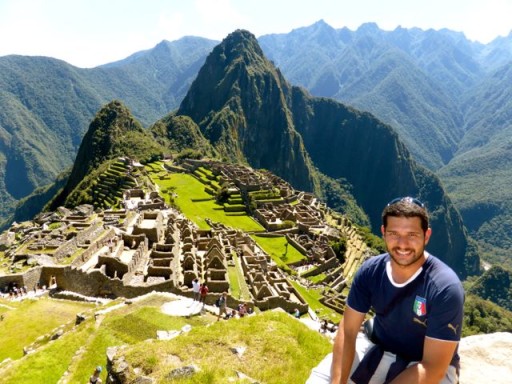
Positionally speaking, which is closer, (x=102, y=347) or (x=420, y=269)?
(x=420, y=269)

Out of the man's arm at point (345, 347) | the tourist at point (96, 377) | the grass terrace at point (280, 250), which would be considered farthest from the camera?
the grass terrace at point (280, 250)

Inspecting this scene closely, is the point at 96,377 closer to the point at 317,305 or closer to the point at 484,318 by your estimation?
the point at 317,305

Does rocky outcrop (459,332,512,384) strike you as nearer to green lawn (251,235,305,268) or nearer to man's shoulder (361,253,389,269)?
man's shoulder (361,253,389,269)

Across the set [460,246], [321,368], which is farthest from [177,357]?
[460,246]

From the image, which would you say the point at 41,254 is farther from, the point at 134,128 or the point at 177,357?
the point at 134,128

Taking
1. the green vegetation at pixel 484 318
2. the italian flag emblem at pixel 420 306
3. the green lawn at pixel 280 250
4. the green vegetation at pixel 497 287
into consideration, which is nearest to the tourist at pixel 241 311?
the italian flag emblem at pixel 420 306

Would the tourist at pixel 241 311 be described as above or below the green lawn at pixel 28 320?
above

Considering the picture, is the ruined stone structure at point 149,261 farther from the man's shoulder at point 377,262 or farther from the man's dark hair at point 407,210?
the man's dark hair at point 407,210

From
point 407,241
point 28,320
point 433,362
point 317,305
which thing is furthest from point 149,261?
point 433,362
